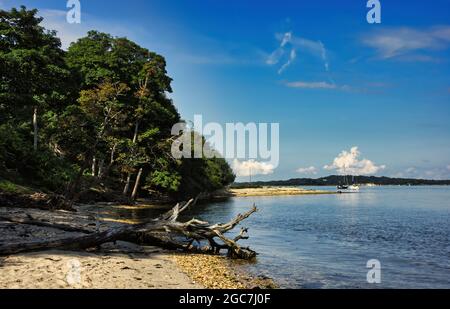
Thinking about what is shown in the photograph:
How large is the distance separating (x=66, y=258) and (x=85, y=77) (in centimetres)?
3847

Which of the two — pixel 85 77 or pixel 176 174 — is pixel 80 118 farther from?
pixel 176 174

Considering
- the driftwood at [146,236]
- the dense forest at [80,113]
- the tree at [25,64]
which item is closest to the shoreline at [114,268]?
the driftwood at [146,236]

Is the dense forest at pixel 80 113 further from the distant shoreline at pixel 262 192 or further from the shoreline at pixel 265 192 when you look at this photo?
the shoreline at pixel 265 192

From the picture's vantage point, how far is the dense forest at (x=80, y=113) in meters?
29.1

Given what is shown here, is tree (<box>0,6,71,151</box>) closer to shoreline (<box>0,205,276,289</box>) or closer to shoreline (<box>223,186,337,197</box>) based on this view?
shoreline (<box>0,205,276,289</box>)

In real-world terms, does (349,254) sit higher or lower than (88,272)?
lower

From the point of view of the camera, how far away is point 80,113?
40.1 meters

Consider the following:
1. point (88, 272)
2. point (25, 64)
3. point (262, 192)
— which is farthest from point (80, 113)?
point (262, 192)

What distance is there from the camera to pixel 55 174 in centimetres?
3559

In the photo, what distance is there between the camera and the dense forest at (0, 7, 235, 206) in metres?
29.1

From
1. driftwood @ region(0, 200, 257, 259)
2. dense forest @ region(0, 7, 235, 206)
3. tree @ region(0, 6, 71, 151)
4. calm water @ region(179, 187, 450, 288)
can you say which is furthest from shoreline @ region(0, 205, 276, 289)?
dense forest @ region(0, 7, 235, 206)

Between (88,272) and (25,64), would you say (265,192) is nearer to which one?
(25,64)

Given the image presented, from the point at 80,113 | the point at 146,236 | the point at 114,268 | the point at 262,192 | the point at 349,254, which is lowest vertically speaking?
the point at 262,192
